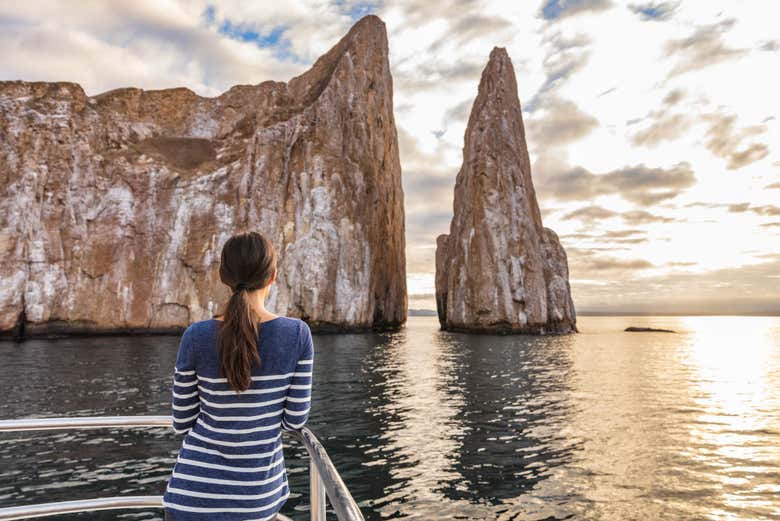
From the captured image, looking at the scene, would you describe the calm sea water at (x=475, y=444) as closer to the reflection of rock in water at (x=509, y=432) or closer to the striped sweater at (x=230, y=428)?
the reflection of rock in water at (x=509, y=432)

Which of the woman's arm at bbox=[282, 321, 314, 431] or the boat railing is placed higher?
the woman's arm at bbox=[282, 321, 314, 431]

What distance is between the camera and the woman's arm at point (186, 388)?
221cm

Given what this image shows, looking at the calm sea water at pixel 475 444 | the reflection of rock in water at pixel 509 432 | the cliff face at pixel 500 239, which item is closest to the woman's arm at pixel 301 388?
the calm sea water at pixel 475 444

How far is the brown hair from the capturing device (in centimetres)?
210

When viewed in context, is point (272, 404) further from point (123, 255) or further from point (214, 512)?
point (123, 255)

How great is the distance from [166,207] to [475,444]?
55.5 m

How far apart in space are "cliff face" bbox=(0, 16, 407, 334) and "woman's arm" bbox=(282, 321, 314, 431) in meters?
53.6

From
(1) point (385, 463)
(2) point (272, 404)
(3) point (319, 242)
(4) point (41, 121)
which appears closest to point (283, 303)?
(3) point (319, 242)

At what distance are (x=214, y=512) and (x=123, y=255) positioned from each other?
62463 mm

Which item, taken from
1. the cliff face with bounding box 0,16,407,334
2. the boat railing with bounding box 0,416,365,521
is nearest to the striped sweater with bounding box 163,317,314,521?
the boat railing with bounding box 0,416,365,521

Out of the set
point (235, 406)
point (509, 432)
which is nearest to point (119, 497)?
point (235, 406)

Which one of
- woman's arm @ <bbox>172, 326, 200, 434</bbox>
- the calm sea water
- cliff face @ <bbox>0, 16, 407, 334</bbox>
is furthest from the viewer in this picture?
cliff face @ <bbox>0, 16, 407, 334</bbox>

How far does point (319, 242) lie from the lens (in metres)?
59.2

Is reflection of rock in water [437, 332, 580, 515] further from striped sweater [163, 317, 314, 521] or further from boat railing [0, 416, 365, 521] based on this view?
striped sweater [163, 317, 314, 521]
